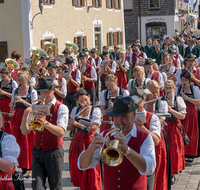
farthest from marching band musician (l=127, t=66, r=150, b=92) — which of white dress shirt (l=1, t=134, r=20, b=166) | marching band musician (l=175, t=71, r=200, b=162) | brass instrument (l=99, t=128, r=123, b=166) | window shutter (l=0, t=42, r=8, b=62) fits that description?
window shutter (l=0, t=42, r=8, b=62)

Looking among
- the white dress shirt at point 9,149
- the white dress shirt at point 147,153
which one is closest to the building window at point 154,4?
the white dress shirt at point 147,153

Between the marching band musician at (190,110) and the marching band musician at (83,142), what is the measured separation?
209cm

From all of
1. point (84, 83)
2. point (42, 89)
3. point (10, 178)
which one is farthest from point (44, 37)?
point (10, 178)

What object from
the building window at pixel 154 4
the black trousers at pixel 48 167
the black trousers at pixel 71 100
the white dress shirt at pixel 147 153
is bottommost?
the black trousers at pixel 48 167

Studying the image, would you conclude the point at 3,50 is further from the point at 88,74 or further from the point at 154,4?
the point at 154,4

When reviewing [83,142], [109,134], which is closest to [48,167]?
[83,142]

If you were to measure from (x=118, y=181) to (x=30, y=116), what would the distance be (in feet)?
6.24

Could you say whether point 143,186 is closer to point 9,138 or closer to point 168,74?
point 9,138

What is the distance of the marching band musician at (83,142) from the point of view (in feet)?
17.0

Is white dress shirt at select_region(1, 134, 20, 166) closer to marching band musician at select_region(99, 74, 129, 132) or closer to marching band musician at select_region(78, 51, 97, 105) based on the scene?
marching band musician at select_region(99, 74, 129, 132)

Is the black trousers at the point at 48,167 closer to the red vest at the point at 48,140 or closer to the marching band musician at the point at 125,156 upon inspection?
the red vest at the point at 48,140

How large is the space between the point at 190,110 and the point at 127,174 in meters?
3.99

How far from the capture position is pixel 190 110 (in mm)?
7000

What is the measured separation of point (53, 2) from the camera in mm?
17609
